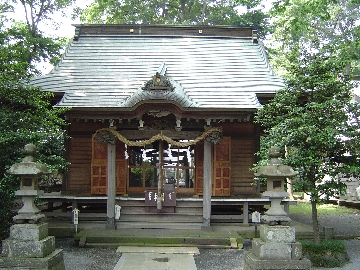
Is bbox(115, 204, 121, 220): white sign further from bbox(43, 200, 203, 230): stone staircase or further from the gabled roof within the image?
the gabled roof

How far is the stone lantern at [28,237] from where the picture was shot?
6797mm

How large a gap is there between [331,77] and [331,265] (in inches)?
174

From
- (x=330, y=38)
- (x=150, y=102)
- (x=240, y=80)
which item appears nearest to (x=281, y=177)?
(x=150, y=102)

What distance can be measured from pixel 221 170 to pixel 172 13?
23814mm

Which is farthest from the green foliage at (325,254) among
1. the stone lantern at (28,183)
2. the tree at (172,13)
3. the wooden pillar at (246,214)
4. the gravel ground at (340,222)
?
the tree at (172,13)

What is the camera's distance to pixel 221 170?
42.0 feet

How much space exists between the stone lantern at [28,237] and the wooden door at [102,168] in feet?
17.9

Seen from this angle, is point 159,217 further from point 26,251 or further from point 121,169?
point 26,251

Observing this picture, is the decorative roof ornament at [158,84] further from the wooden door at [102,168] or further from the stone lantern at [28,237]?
the stone lantern at [28,237]

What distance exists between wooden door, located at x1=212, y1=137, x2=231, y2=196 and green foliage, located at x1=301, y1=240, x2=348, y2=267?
4.47m

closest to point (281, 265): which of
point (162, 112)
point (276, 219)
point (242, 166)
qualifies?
point (276, 219)

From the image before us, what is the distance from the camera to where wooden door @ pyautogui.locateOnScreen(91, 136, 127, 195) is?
12.9 metres

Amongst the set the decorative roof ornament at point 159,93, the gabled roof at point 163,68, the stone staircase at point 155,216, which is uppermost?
the gabled roof at point 163,68

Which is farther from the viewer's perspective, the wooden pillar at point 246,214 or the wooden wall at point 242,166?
the wooden wall at point 242,166
